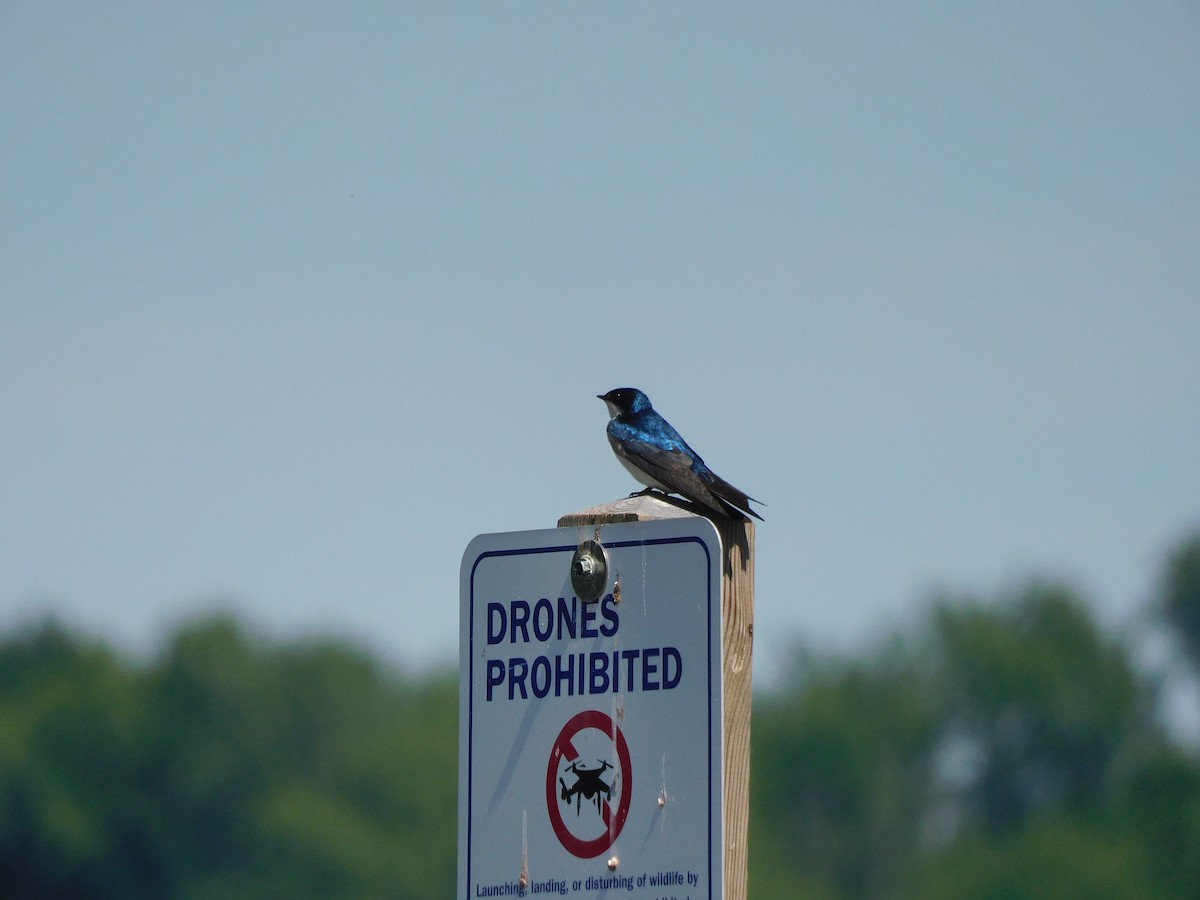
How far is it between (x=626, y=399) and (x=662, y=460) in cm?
120

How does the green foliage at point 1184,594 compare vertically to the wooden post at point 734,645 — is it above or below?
above

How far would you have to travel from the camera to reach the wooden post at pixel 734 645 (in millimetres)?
3123

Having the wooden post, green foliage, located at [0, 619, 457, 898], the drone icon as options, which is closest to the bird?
the wooden post

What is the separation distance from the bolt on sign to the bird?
701mm

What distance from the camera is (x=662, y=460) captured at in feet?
16.4

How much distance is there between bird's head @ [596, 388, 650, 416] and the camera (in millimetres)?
6137

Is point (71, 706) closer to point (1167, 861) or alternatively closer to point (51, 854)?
point (51, 854)

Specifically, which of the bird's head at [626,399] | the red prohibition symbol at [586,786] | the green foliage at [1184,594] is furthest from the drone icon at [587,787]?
the green foliage at [1184,594]

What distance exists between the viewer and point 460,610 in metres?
3.51

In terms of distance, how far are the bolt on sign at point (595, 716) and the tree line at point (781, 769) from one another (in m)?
41.9

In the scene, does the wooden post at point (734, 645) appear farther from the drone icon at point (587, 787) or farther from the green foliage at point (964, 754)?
the green foliage at point (964, 754)

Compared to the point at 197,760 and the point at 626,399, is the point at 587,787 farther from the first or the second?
the point at 197,760

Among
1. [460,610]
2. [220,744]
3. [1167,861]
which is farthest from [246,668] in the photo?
[460,610]

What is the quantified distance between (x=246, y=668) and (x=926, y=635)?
19615 mm
